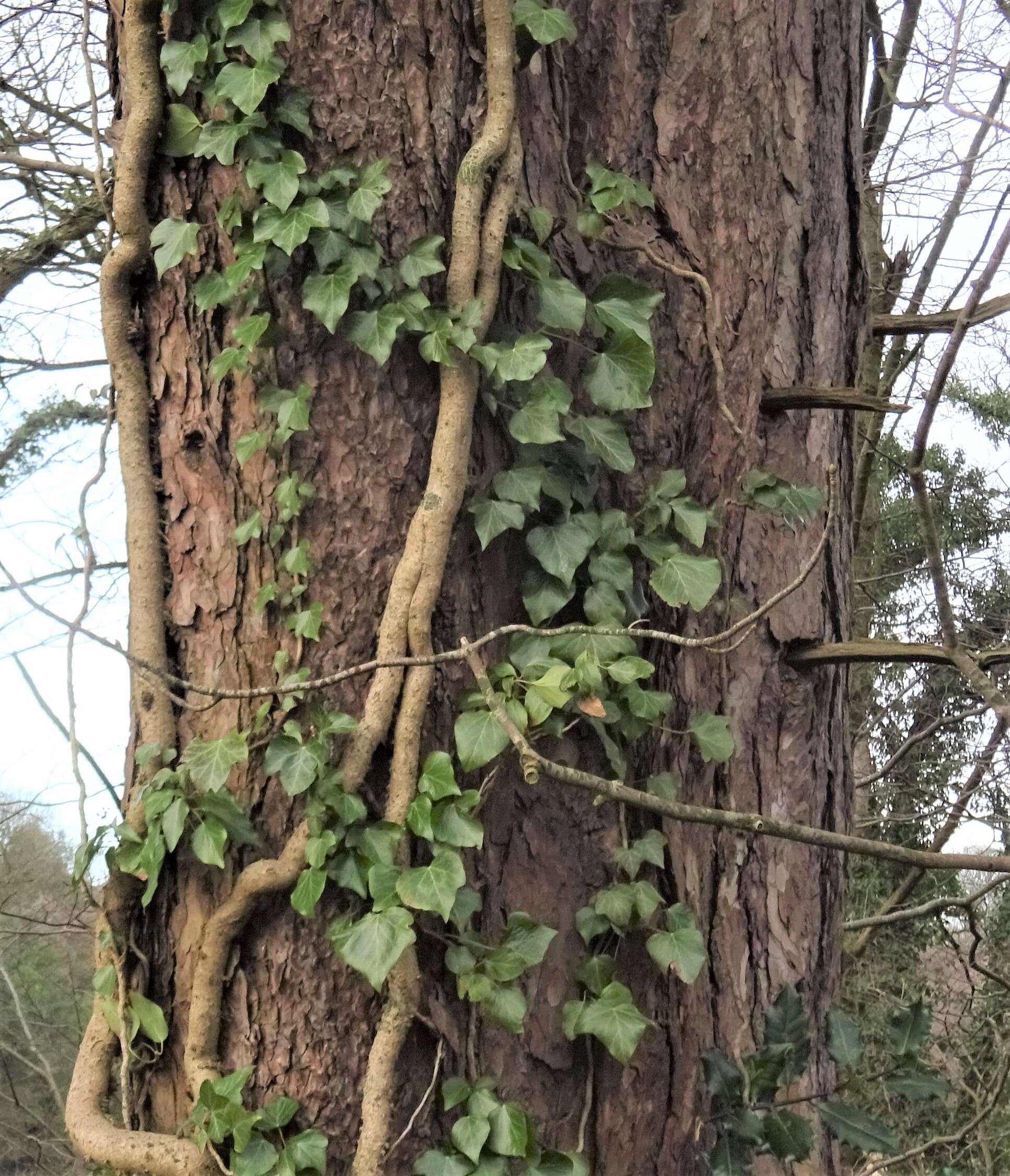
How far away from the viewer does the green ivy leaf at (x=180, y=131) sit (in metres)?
1.23

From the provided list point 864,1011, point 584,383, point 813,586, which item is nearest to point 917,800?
point 864,1011

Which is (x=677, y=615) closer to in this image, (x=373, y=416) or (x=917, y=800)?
(x=373, y=416)

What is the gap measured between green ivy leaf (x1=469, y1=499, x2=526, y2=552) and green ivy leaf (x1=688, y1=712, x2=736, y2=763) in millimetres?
335

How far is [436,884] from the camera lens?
109 cm

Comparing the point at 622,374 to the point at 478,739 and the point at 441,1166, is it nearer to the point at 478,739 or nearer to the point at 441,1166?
the point at 478,739

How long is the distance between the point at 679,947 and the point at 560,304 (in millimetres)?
740

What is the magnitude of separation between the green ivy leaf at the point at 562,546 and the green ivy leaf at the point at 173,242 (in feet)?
1.66

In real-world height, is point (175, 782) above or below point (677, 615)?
below

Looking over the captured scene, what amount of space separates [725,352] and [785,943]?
775 mm

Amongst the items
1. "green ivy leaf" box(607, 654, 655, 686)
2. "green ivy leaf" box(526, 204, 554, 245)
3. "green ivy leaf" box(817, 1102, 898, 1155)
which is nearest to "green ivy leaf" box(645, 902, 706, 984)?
"green ivy leaf" box(607, 654, 655, 686)

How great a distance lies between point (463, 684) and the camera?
3.85 ft

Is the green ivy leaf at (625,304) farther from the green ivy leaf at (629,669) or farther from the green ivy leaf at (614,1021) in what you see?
the green ivy leaf at (614,1021)

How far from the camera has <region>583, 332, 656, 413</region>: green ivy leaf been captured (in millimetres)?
1225

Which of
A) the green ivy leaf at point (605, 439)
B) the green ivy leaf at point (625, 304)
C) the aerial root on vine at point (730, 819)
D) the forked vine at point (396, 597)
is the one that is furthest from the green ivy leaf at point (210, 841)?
the green ivy leaf at point (625, 304)
